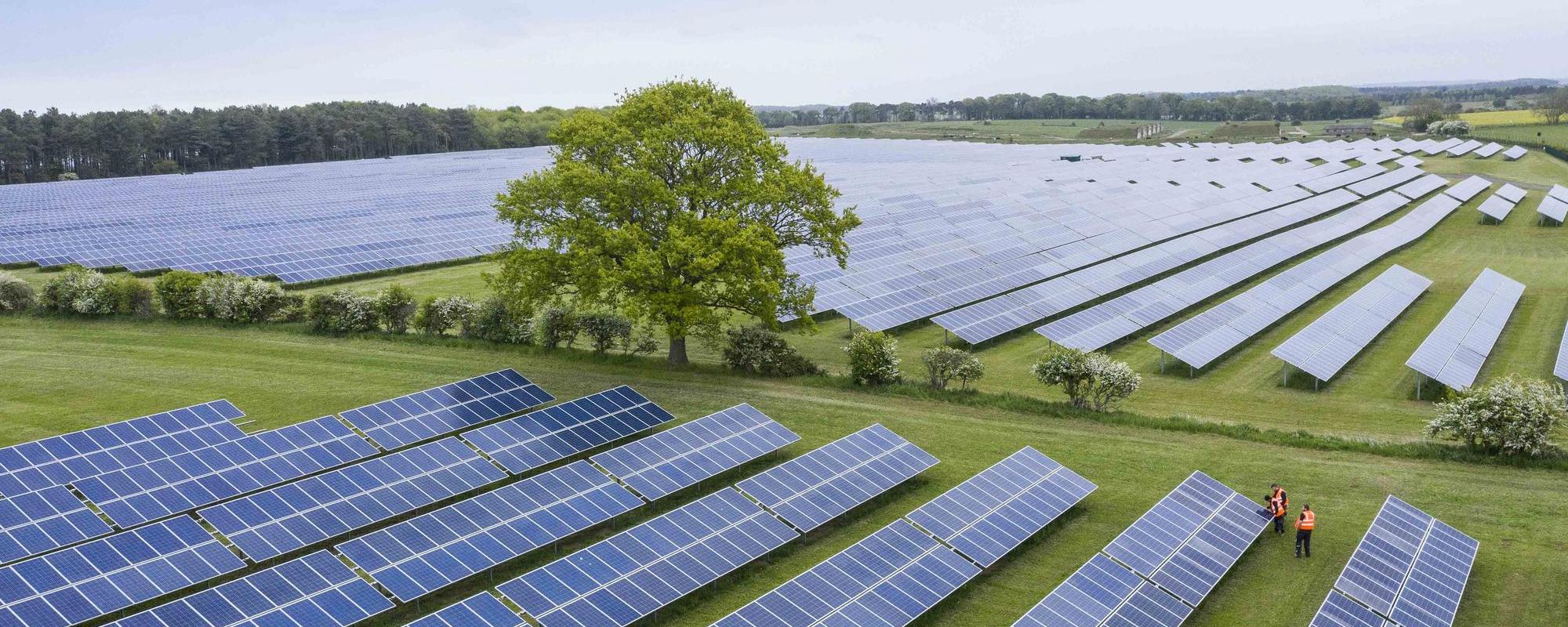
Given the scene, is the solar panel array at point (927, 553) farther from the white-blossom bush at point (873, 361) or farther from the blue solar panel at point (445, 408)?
the blue solar panel at point (445, 408)

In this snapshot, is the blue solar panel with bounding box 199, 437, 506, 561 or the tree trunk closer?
the blue solar panel with bounding box 199, 437, 506, 561

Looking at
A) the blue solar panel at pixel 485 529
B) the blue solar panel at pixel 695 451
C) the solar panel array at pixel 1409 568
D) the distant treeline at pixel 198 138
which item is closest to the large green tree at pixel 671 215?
the blue solar panel at pixel 695 451

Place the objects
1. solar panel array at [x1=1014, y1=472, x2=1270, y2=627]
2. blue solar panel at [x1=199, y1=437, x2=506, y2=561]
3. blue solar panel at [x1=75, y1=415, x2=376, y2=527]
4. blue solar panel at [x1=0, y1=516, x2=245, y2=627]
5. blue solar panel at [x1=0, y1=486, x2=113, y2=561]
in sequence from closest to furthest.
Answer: blue solar panel at [x1=0, y1=516, x2=245, y2=627]
solar panel array at [x1=1014, y1=472, x2=1270, y2=627]
blue solar panel at [x1=0, y1=486, x2=113, y2=561]
blue solar panel at [x1=199, y1=437, x2=506, y2=561]
blue solar panel at [x1=75, y1=415, x2=376, y2=527]

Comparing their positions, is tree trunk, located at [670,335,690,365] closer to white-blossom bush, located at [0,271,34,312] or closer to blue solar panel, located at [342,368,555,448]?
blue solar panel, located at [342,368,555,448]

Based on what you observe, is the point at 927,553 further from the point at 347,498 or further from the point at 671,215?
the point at 671,215

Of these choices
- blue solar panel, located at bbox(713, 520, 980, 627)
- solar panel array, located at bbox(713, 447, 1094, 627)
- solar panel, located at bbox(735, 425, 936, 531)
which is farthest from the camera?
solar panel, located at bbox(735, 425, 936, 531)

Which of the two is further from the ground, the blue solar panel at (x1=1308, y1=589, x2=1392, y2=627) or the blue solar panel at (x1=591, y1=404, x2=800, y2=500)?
the blue solar panel at (x1=591, y1=404, x2=800, y2=500)

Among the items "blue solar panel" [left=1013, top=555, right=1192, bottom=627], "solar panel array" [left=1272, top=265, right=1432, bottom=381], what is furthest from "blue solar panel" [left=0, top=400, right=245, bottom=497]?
"solar panel array" [left=1272, top=265, right=1432, bottom=381]

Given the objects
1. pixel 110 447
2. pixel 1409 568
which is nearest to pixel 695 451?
pixel 110 447
